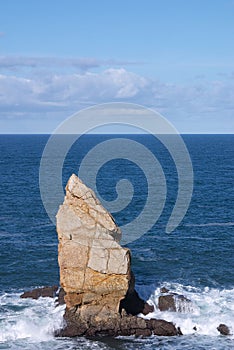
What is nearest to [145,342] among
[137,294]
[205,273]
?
[137,294]

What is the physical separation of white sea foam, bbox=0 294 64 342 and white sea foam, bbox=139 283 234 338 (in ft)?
28.7

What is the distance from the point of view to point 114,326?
45812mm

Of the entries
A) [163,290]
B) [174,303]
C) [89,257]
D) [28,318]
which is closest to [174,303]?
[174,303]

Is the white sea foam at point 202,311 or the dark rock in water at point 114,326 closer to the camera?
the dark rock in water at point 114,326

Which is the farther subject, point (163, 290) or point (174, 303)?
point (163, 290)

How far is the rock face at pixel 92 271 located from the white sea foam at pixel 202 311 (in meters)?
1.85

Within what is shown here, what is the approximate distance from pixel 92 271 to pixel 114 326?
4.98 m

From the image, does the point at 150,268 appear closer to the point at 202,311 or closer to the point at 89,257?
the point at 202,311

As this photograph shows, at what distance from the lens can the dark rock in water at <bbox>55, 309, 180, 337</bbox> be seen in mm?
45594

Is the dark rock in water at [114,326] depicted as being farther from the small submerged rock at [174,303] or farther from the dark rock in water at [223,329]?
the dark rock in water at [223,329]

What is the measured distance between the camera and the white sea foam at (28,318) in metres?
45.8

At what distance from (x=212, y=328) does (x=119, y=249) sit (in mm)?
10632

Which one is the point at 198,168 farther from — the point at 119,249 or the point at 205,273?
the point at 119,249

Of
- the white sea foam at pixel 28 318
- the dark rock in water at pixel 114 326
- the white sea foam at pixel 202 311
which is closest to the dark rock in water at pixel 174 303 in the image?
the white sea foam at pixel 202 311
